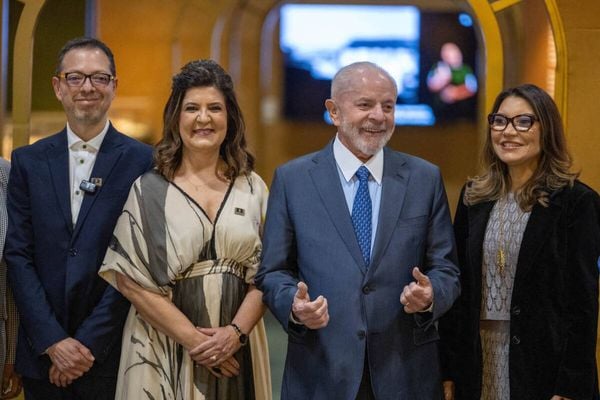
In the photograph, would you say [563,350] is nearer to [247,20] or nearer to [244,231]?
[244,231]

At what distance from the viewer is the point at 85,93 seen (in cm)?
367

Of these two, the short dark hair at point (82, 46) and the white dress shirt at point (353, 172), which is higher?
the short dark hair at point (82, 46)

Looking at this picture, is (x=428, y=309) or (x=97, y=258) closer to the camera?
(x=428, y=309)

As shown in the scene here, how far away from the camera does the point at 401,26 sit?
10.5 m

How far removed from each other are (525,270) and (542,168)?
0.39 m

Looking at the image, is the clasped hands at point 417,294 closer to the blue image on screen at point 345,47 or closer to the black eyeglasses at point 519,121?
the black eyeglasses at point 519,121

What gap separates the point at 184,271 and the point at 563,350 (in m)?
1.38

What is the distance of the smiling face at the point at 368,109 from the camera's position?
316cm

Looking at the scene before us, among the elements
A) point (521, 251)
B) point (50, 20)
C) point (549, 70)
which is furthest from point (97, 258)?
point (549, 70)

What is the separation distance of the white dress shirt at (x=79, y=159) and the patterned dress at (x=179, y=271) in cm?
28

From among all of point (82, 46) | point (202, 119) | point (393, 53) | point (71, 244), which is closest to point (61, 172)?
point (71, 244)

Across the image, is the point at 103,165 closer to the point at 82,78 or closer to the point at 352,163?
the point at 82,78

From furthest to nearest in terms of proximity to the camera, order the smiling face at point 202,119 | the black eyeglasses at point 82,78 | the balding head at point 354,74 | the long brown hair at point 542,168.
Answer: the black eyeglasses at point 82,78 → the smiling face at point 202,119 → the long brown hair at point 542,168 → the balding head at point 354,74

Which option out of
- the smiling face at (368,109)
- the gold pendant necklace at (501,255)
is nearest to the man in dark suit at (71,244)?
the smiling face at (368,109)
